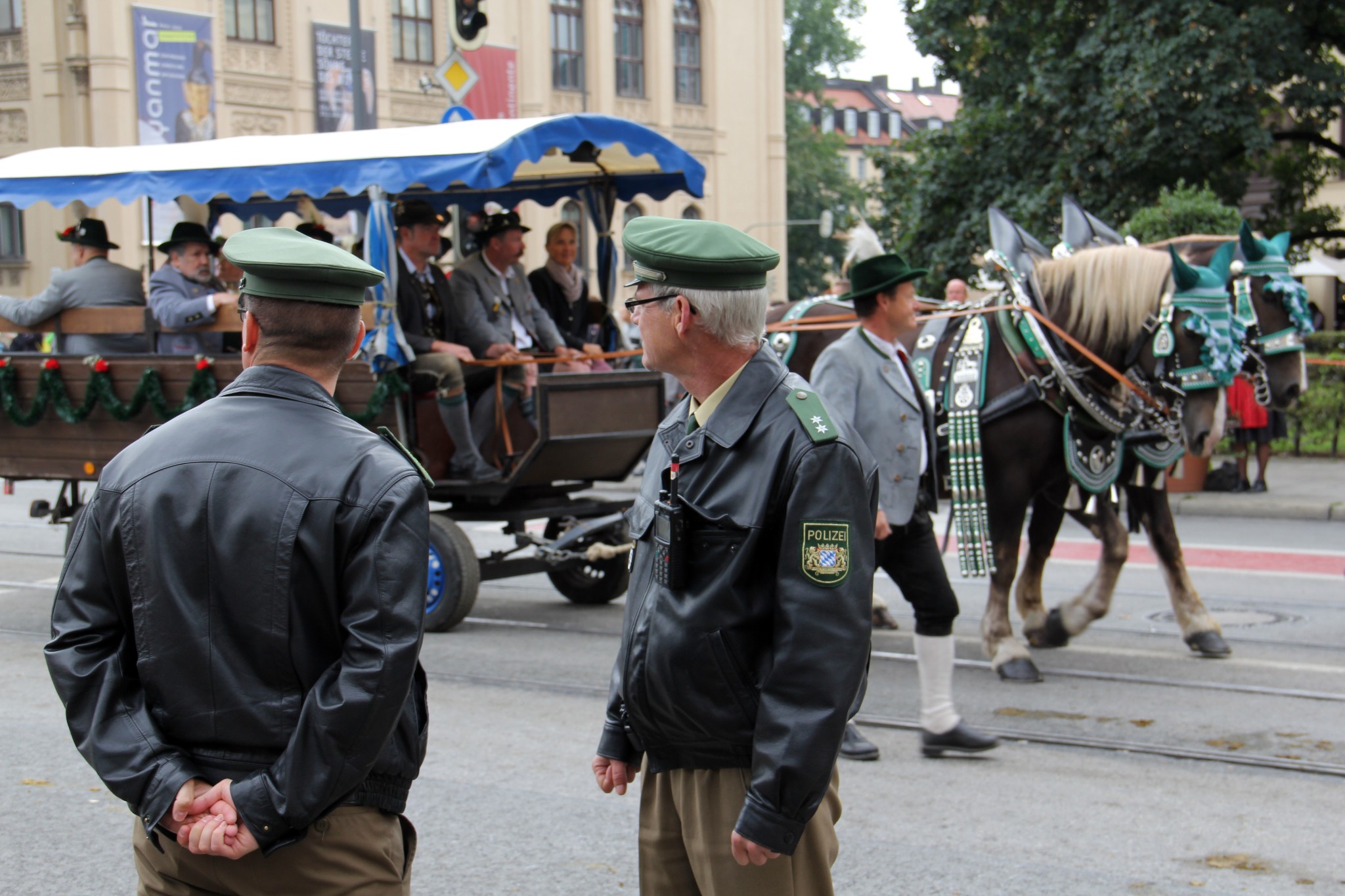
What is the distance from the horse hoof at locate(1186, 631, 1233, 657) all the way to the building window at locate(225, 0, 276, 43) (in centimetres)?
2897

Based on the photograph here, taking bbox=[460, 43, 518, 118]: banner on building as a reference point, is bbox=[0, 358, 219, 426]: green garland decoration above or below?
below

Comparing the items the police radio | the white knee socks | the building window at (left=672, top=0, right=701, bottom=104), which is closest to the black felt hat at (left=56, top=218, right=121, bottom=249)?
the white knee socks

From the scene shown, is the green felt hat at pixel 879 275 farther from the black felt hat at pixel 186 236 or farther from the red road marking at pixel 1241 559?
the red road marking at pixel 1241 559

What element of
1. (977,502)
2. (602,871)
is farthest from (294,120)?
(602,871)

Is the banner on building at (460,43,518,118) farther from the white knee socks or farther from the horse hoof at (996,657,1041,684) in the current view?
the white knee socks

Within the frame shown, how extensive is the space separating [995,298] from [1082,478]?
3.70 feet

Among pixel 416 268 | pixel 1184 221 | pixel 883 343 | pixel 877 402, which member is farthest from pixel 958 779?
pixel 1184 221

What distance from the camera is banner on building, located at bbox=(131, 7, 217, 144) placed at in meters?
27.1


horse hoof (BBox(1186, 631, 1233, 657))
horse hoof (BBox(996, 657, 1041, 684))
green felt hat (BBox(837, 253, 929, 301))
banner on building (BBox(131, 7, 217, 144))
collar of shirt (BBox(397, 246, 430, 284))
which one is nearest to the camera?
green felt hat (BBox(837, 253, 929, 301))

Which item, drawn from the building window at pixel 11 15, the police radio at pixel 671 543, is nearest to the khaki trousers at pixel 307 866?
the police radio at pixel 671 543

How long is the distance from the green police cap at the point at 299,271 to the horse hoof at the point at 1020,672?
5.06m

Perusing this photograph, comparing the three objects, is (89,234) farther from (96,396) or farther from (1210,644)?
(1210,644)

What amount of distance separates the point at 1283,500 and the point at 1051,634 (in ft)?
23.5

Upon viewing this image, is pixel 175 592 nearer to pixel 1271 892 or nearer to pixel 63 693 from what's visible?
pixel 63 693
